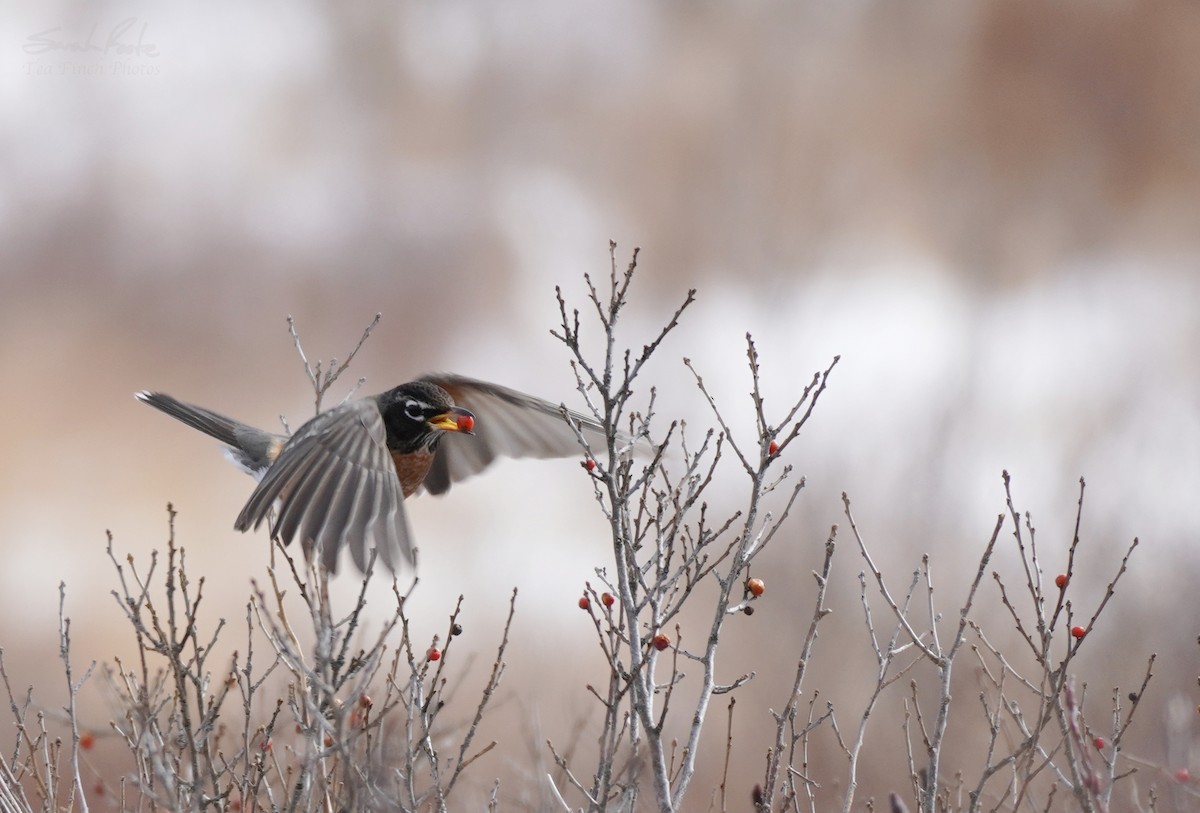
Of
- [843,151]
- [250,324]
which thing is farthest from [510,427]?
[843,151]

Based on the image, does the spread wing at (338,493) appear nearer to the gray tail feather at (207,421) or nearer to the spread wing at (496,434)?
the spread wing at (496,434)

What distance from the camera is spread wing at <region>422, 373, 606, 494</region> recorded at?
3549 millimetres

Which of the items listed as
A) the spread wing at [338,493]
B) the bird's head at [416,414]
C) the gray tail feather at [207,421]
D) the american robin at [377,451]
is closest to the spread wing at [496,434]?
the american robin at [377,451]

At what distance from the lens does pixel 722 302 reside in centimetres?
825

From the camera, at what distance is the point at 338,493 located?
2617 millimetres

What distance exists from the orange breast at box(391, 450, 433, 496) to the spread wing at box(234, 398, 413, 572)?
37 cm

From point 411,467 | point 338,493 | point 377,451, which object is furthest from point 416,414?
point 338,493

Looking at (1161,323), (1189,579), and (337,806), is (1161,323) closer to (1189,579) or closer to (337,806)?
(1189,579)

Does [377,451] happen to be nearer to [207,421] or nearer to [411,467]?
[411,467]

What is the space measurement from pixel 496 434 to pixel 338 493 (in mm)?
1264

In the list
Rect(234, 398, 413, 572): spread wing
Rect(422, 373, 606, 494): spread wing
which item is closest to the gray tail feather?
Rect(422, 373, 606, 494): spread wing

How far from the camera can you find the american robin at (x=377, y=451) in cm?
244

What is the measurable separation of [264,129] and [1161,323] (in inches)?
269

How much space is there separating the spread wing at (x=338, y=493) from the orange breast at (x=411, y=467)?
1.22 ft
